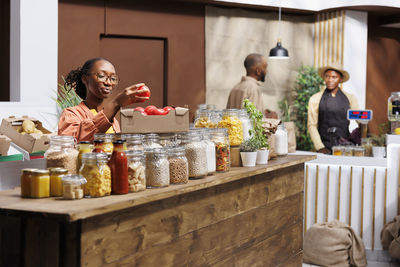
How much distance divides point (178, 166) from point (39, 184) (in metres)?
0.58

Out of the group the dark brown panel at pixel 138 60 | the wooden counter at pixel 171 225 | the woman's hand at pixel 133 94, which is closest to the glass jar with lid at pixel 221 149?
the wooden counter at pixel 171 225

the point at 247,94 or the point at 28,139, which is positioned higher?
the point at 247,94

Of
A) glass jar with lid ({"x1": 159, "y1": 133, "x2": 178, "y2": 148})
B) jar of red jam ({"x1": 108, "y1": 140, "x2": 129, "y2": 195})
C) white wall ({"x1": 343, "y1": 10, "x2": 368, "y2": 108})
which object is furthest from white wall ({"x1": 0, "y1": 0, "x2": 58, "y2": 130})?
white wall ({"x1": 343, "y1": 10, "x2": 368, "y2": 108})

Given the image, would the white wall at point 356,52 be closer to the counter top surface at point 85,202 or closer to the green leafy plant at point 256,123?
the green leafy plant at point 256,123

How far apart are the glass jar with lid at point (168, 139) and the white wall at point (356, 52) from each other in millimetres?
7644

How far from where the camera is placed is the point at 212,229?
2.55 meters

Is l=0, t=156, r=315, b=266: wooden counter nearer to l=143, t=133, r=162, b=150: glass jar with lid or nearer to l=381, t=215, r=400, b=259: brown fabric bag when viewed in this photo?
l=143, t=133, r=162, b=150: glass jar with lid

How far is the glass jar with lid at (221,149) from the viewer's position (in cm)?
263

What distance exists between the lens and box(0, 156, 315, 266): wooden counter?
1.78 m

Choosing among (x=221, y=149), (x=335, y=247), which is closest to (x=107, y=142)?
(x=221, y=149)

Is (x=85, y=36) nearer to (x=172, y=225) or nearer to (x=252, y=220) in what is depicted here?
(x=252, y=220)

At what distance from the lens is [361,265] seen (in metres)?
4.93

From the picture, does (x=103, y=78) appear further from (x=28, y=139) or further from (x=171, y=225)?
(x=171, y=225)

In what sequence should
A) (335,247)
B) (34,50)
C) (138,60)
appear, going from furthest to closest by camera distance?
(138,60)
(34,50)
(335,247)
